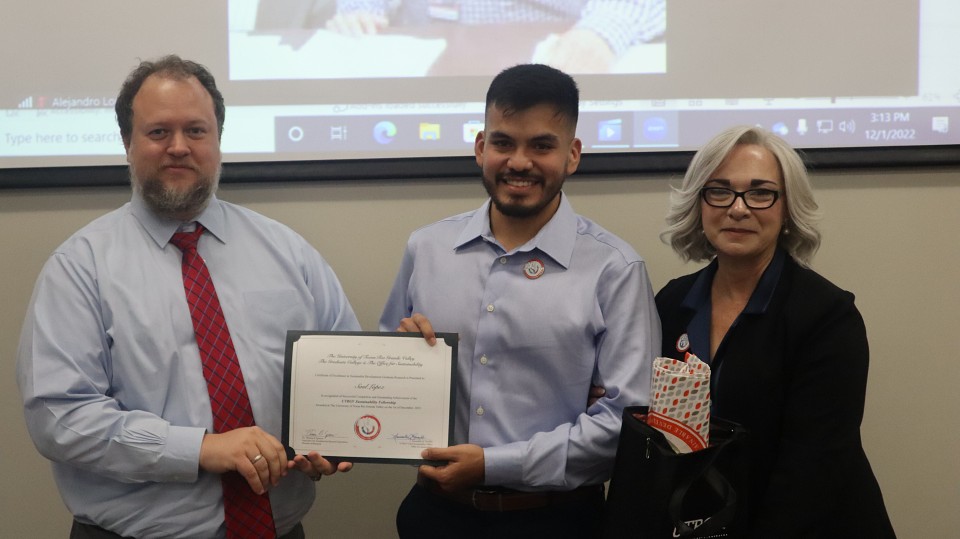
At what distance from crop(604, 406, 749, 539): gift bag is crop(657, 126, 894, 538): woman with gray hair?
0.10 metres

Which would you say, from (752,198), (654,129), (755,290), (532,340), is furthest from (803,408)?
(654,129)

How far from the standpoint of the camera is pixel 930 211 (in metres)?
2.79

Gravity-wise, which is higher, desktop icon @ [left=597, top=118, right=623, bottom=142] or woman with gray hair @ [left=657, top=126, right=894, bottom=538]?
desktop icon @ [left=597, top=118, right=623, bottom=142]

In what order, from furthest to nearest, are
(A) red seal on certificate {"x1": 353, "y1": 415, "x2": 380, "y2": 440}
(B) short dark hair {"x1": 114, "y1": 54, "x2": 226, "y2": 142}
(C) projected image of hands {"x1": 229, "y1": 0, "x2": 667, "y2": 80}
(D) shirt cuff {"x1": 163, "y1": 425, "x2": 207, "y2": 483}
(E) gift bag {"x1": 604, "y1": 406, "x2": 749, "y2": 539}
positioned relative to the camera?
(C) projected image of hands {"x1": 229, "y1": 0, "x2": 667, "y2": 80}
(B) short dark hair {"x1": 114, "y1": 54, "x2": 226, "y2": 142}
(A) red seal on certificate {"x1": 353, "y1": 415, "x2": 380, "y2": 440}
(D) shirt cuff {"x1": 163, "y1": 425, "x2": 207, "y2": 483}
(E) gift bag {"x1": 604, "y1": 406, "x2": 749, "y2": 539}

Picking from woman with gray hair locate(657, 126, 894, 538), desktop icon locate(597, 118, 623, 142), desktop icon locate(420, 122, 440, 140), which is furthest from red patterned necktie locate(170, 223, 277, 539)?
desktop icon locate(597, 118, 623, 142)

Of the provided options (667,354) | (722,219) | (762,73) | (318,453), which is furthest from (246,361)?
(762,73)

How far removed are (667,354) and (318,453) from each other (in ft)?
2.91

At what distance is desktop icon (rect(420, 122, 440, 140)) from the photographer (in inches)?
108

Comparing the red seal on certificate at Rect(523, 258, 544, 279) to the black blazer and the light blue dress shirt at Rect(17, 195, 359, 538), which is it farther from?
the light blue dress shirt at Rect(17, 195, 359, 538)

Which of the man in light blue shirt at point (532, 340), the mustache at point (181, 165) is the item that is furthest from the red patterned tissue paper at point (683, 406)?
the mustache at point (181, 165)

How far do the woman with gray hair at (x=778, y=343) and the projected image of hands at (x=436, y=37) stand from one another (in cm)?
71

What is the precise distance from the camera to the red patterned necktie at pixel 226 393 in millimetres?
1992
